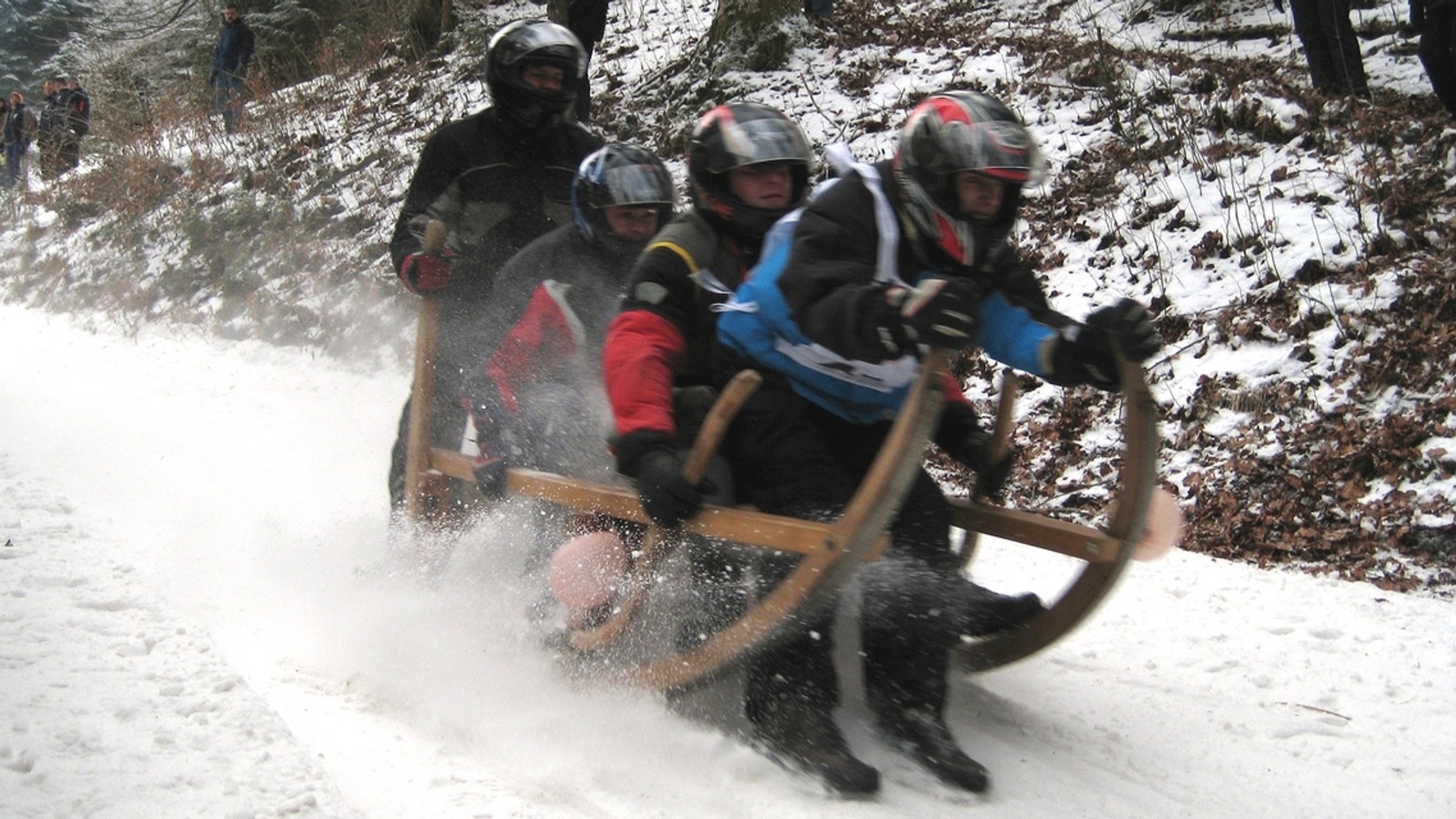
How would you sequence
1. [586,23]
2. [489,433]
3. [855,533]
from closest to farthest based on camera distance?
[855,533]
[489,433]
[586,23]

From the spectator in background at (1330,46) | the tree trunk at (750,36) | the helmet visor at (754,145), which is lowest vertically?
the helmet visor at (754,145)

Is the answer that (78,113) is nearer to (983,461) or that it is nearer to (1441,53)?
(1441,53)

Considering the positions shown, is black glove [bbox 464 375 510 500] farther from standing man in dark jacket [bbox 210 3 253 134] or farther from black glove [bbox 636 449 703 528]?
standing man in dark jacket [bbox 210 3 253 134]

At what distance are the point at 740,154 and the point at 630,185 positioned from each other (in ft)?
2.75

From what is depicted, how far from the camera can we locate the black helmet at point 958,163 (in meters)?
3.05

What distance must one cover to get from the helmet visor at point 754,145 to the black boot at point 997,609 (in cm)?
141

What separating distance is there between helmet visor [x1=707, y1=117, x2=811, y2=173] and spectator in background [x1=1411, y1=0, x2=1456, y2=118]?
5.13 meters

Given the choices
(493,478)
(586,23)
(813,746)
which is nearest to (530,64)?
(493,478)

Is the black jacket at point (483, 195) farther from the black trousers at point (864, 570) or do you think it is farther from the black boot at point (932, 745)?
the black boot at point (932, 745)

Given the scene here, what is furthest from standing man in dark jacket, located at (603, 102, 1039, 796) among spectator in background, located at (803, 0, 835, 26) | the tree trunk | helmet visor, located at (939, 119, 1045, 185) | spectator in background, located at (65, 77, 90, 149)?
spectator in background, located at (65, 77, 90, 149)

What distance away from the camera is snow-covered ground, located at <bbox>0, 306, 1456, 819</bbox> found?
2.68m

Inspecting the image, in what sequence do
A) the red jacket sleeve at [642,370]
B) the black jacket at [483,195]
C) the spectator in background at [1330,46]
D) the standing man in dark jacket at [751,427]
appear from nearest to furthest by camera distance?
1. the standing man in dark jacket at [751,427]
2. the red jacket sleeve at [642,370]
3. the black jacket at [483,195]
4. the spectator in background at [1330,46]

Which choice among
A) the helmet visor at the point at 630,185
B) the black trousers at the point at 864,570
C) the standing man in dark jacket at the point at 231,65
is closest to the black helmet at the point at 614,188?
the helmet visor at the point at 630,185

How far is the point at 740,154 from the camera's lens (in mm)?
3520
